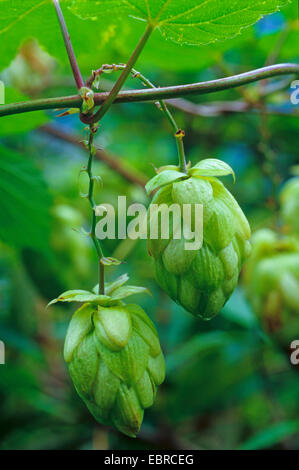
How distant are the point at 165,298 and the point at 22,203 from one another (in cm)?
80

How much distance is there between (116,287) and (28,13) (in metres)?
0.39

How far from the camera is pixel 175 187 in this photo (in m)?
0.48

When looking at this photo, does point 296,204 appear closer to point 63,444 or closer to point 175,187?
point 175,187

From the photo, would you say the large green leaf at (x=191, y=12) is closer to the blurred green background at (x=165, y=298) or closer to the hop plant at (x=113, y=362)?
the hop plant at (x=113, y=362)

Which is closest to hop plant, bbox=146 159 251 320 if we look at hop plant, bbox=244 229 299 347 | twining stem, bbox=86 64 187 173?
twining stem, bbox=86 64 187 173

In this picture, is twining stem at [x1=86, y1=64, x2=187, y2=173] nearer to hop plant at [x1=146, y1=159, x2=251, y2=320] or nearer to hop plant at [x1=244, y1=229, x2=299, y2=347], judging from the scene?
hop plant at [x1=146, y1=159, x2=251, y2=320]

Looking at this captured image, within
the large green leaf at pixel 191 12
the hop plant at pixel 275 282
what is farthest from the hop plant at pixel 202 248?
the hop plant at pixel 275 282

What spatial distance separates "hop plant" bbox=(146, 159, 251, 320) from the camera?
474 millimetres

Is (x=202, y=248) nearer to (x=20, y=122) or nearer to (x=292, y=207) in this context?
(x=20, y=122)

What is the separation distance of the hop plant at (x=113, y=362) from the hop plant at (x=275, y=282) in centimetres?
47

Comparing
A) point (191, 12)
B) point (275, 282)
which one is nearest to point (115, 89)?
point (191, 12)

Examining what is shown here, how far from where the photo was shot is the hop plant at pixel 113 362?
49cm

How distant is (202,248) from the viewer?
1.57 feet

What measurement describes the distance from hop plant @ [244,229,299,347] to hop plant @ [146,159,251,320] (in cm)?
46
